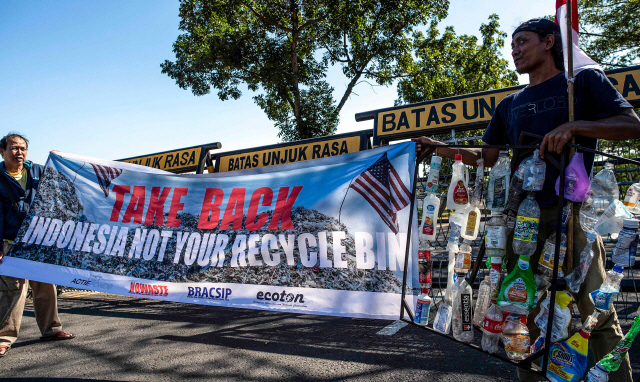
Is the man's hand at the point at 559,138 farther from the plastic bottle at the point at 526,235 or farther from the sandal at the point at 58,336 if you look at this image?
the sandal at the point at 58,336

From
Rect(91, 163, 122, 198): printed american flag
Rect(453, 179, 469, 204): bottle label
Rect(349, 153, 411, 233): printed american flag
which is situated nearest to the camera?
Rect(453, 179, 469, 204): bottle label

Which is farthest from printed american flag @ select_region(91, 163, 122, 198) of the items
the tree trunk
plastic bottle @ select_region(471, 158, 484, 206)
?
the tree trunk

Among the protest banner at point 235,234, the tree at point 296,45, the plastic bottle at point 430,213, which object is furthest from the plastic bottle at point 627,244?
the tree at point 296,45

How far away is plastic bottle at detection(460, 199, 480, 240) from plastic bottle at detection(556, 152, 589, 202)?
1.55ft

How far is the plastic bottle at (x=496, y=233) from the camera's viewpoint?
197 centimetres

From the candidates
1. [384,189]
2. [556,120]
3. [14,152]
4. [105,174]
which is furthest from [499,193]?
[14,152]

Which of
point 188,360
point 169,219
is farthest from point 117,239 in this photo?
point 188,360

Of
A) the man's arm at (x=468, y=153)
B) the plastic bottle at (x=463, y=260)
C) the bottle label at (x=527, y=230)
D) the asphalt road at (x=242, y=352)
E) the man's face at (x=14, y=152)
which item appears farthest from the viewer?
the man's face at (x=14, y=152)

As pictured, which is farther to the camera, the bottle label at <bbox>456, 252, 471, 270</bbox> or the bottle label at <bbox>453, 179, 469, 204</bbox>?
the bottle label at <bbox>453, 179, 469, 204</bbox>

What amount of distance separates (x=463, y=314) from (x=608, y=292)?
2.10 feet

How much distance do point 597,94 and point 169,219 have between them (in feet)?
13.0

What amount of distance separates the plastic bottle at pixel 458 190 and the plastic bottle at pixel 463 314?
1.45ft

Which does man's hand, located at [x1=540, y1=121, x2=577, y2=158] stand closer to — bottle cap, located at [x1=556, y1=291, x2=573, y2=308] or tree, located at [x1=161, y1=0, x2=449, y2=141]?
bottle cap, located at [x1=556, y1=291, x2=573, y2=308]

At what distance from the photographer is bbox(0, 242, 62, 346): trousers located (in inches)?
159
